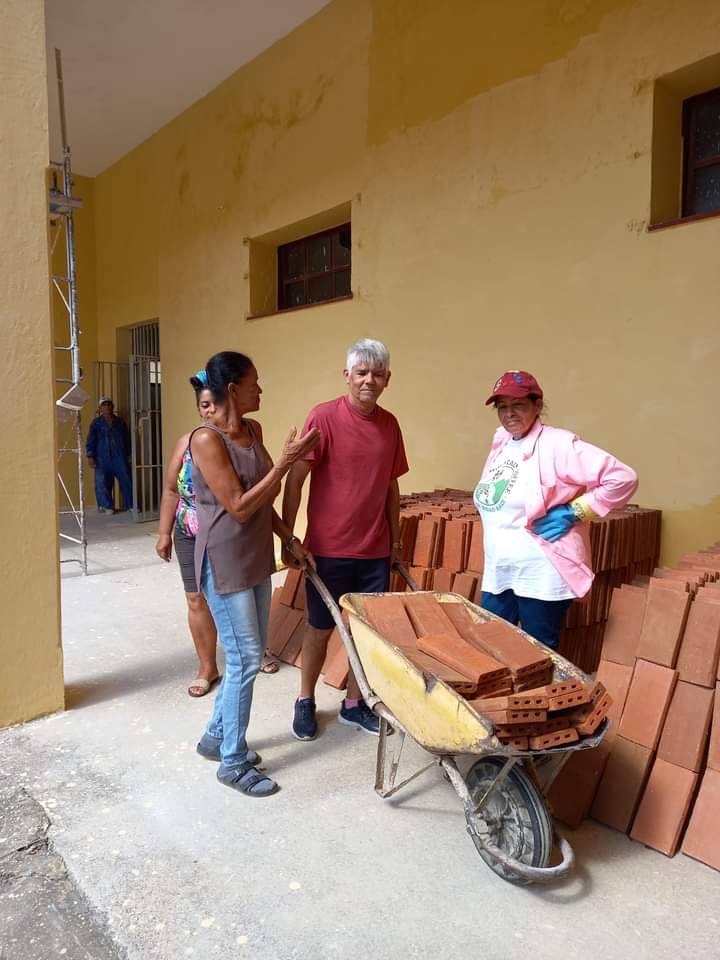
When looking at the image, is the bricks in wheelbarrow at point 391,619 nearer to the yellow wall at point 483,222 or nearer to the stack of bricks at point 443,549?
the stack of bricks at point 443,549

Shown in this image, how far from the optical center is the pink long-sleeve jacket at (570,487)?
2.36 metres

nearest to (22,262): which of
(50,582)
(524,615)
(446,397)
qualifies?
(50,582)

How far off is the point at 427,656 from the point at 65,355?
950cm

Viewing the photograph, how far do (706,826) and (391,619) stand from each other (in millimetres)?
1170

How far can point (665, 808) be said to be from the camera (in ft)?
6.99

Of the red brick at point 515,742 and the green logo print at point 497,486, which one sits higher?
the green logo print at point 497,486

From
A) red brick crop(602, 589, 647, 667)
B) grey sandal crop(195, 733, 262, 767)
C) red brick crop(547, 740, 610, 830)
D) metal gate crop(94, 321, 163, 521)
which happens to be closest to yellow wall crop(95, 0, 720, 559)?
red brick crop(602, 589, 647, 667)

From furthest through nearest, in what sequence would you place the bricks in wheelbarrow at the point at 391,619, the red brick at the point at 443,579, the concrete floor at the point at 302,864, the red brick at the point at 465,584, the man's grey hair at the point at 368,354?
the red brick at the point at 443,579 → the red brick at the point at 465,584 → the man's grey hair at the point at 368,354 → the bricks in wheelbarrow at the point at 391,619 → the concrete floor at the point at 302,864

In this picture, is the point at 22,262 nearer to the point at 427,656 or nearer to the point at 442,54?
the point at 427,656

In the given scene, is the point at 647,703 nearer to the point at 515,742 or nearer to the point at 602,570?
the point at 515,742

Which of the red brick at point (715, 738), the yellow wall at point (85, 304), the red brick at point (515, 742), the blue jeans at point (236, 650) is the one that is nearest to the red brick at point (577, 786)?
the red brick at point (715, 738)

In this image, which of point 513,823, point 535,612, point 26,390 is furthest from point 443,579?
point 26,390

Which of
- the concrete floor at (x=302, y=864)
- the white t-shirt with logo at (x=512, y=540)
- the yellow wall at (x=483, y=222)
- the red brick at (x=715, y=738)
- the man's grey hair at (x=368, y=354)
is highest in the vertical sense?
the yellow wall at (x=483, y=222)

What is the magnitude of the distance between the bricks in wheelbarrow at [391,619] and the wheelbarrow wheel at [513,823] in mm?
457
